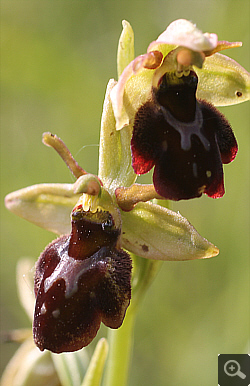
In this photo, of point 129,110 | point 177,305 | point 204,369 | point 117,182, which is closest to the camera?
point 129,110

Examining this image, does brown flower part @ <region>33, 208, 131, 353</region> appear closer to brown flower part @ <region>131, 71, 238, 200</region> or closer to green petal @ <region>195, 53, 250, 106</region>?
brown flower part @ <region>131, 71, 238, 200</region>

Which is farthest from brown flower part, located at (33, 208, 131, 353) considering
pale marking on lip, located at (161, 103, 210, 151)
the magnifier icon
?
the magnifier icon

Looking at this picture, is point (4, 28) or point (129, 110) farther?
point (4, 28)

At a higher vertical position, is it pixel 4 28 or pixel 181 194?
pixel 4 28

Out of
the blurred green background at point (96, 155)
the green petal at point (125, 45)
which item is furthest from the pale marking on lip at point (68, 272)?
the blurred green background at point (96, 155)

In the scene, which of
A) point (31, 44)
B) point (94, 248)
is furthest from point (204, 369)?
point (31, 44)

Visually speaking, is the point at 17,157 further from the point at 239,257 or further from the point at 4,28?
the point at 239,257

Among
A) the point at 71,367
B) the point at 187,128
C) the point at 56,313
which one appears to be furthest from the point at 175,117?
the point at 71,367
